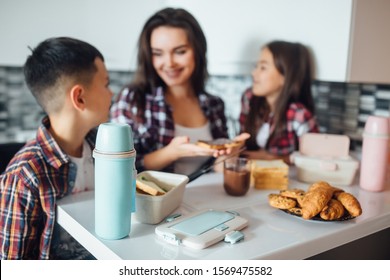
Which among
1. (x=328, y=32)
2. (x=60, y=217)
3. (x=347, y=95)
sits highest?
(x=328, y=32)

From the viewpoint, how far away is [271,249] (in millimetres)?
834

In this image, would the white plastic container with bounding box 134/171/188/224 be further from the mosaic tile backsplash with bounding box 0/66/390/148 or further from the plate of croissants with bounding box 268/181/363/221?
the mosaic tile backsplash with bounding box 0/66/390/148

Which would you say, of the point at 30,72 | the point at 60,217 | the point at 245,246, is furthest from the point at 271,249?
the point at 30,72

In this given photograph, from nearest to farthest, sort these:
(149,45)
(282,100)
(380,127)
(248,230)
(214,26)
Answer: (248,230) < (380,127) < (149,45) < (282,100) < (214,26)

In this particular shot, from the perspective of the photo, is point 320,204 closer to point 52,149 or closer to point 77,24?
point 52,149

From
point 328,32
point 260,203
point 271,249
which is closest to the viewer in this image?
point 271,249

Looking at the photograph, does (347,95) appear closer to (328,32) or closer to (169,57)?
(328,32)

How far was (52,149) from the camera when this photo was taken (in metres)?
1.08

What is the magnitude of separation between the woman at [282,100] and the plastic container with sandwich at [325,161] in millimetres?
262

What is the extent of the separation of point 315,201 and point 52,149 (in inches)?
25.9

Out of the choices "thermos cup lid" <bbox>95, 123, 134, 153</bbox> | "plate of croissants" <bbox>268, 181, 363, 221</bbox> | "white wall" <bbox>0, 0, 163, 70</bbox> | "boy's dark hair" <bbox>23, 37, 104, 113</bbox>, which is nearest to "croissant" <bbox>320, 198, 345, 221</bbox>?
"plate of croissants" <bbox>268, 181, 363, 221</bbox>

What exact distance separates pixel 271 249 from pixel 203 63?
957mm

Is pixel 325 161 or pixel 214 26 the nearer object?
pixel 325 161

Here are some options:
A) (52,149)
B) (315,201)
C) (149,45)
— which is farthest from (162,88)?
(315,201)
